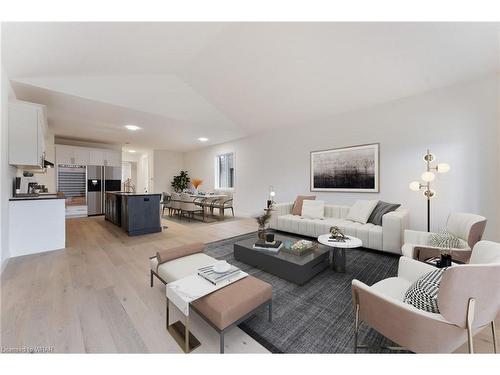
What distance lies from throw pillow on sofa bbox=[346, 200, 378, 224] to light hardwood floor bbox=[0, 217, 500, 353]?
2.31 meters

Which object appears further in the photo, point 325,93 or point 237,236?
point 237,236

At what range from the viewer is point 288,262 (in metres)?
2.34

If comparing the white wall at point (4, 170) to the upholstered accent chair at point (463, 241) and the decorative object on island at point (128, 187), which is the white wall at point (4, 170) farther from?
the upholstered accent chair at point (463, 241)

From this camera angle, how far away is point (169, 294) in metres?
1.53

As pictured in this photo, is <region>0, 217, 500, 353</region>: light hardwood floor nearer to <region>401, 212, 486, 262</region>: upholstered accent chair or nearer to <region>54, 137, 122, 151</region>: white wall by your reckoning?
<region>401, 212, 486, 262</region>: upholstered accent chair

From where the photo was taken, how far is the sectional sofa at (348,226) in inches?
123

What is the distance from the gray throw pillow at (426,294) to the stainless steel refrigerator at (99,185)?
7.91 metres

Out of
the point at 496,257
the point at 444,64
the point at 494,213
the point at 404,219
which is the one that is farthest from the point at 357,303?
the point at 444,64

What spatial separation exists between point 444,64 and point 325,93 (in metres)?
1.70

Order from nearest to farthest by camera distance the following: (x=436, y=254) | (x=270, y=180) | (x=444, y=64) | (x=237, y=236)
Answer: (x=436, y=254) → (x=444, y=64) → (x=237, y=236) → (x=270, y=180)

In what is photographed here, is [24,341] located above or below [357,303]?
below

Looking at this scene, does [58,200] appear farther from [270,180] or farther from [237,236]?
Result: [270,180]

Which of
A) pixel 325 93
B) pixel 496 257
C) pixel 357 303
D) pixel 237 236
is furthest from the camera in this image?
pixel 237 236

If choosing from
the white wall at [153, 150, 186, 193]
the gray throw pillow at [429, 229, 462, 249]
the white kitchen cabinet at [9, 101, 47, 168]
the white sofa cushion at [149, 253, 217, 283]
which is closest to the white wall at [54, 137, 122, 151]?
the white wall at [153, 150, 186, 193]
